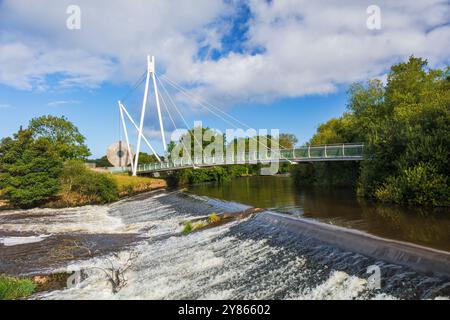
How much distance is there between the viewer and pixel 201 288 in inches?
249

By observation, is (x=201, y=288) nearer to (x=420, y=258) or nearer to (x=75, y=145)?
(x=420, y=258)

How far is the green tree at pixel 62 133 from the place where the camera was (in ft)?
140

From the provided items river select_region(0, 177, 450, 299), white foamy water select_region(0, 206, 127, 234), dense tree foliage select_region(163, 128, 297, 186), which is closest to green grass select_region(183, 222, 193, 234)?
river select_region(0, 177, 450, 299)

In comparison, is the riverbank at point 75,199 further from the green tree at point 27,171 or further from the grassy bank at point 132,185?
the green tree at point 27,171

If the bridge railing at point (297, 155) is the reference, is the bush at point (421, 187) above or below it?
below

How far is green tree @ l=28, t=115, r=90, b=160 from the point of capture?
42.7 meters

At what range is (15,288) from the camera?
6.79 meters

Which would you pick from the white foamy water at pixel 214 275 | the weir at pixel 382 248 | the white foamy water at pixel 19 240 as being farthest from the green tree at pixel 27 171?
the weir at pixel 382 248

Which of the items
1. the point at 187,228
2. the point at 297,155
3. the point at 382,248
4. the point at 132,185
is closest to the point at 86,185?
the point at 132,185

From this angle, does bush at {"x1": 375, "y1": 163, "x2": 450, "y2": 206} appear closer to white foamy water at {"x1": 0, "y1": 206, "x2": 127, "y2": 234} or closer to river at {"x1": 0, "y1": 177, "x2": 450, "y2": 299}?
river at {"x1": 0, "y1": 177, "x2": 450, "y2": 299}

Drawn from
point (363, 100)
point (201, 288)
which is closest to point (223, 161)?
point (363, 100)

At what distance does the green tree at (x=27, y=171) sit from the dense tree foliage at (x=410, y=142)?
72.0ft

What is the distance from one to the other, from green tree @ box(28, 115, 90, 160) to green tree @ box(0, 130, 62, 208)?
16.3m
